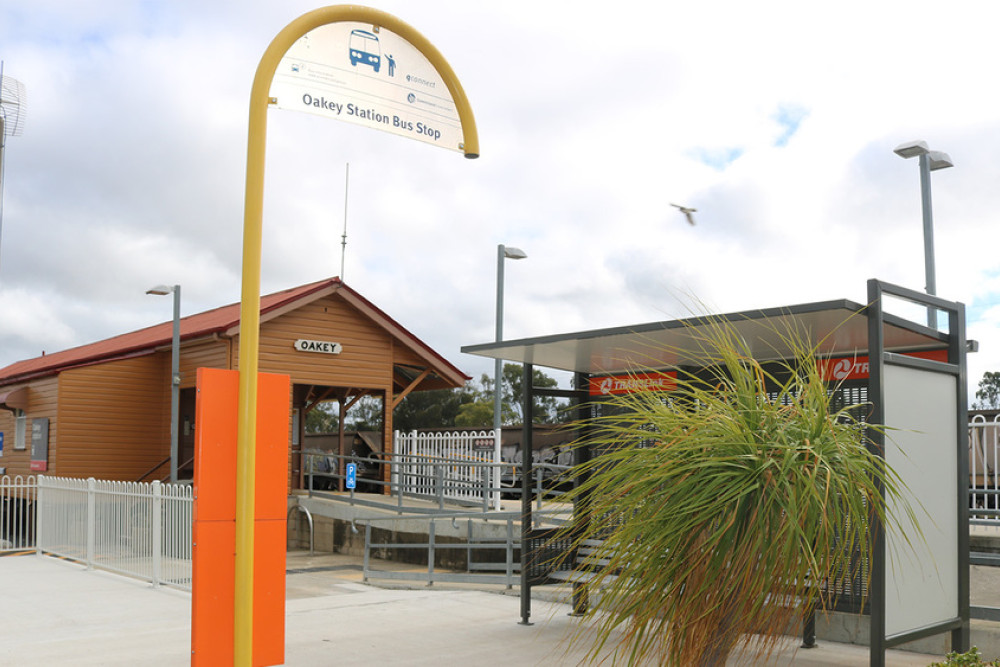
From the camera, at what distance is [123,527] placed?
41.4 feet

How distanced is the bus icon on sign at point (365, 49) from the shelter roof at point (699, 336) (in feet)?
8.21

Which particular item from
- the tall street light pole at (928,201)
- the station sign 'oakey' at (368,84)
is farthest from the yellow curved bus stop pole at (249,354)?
the tall street light pole at (928,201)

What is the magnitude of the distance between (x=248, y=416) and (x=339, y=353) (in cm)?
1597

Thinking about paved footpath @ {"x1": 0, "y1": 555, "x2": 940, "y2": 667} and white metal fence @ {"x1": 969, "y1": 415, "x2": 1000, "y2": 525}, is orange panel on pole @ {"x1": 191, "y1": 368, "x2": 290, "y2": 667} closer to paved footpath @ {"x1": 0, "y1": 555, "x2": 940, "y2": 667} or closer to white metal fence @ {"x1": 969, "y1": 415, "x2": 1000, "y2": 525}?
paved footpath @ {"x1": 0, "y1": 555, "x2": 940, "y2": 667}

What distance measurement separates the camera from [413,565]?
15172mm

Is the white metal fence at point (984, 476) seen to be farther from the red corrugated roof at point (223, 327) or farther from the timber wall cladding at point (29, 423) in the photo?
the timber wall cladding at point (29, 423)

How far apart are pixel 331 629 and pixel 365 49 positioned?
5.32 metres

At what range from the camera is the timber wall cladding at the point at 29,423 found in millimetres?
20500

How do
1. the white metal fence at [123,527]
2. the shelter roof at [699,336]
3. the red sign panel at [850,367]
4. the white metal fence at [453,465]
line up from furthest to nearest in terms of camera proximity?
1. the white metal fence at [453,465]
2. the white metal fence at [123,527]
3. the red sign panel at [850,367]
4. the shelter roof at [699,336]

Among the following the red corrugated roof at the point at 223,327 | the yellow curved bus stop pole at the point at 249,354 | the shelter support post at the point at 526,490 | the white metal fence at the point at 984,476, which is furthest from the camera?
the red corrugated roof at the point at 223,327

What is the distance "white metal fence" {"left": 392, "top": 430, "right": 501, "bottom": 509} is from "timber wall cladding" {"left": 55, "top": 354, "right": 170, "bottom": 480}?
6.16 m

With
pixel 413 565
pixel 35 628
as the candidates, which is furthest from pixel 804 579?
pixel 413 565

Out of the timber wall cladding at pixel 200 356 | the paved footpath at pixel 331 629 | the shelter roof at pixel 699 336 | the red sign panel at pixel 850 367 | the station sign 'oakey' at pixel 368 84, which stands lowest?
the paved footpath at pixel 331 629

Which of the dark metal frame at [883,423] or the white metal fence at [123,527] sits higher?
the dark metal frame at [883,423]
